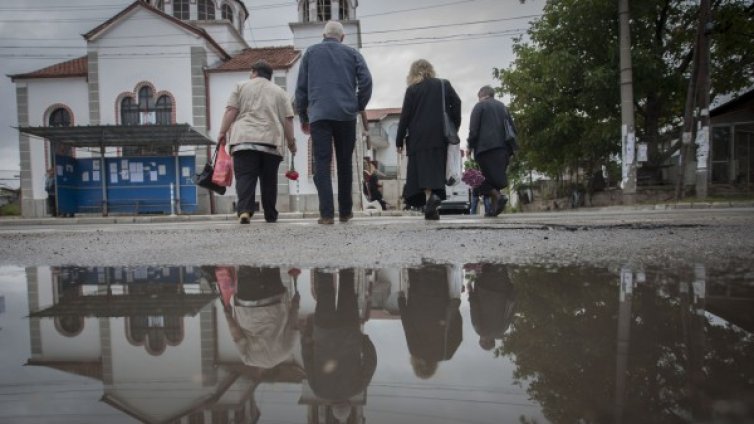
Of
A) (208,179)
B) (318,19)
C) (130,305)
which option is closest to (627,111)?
(208,179)

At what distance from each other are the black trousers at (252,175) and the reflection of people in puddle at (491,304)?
3657mm

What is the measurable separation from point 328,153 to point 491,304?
12.2 feet

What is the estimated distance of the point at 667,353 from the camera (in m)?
0.72

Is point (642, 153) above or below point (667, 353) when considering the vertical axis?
above

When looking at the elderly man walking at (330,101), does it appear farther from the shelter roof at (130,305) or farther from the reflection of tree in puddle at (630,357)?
the reflection of tree in puddle at (630,357)

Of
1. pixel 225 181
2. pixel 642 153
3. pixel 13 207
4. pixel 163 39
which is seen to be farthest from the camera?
pixel 13 207

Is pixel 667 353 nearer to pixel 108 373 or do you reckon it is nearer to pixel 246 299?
pixel 108 373

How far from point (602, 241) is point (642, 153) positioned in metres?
12.9

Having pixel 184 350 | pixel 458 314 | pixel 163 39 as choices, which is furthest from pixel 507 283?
pixel 163 39

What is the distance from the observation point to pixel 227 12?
2650 cm

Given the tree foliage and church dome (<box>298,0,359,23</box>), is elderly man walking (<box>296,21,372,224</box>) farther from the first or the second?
church dome (<box>298,0,359,23</box>)

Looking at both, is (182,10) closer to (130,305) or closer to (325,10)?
(325,10)

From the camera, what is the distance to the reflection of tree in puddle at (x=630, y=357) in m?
0.57

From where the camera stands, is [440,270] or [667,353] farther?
[440,270]
